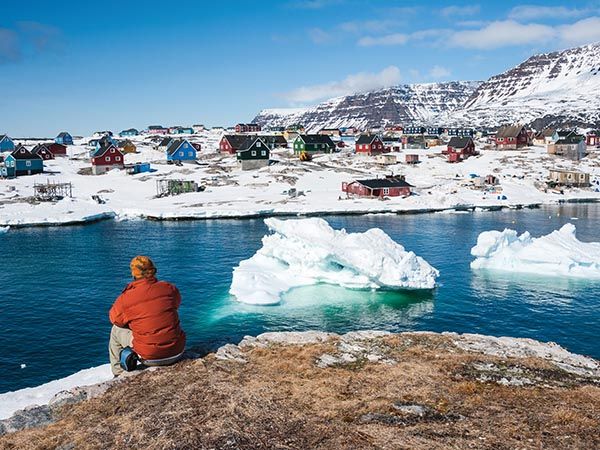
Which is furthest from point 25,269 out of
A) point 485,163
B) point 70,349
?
point 485,163

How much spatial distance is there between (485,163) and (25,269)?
319ft

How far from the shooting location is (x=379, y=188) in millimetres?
81000

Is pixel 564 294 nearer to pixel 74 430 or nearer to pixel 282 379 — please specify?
pixel 282 379

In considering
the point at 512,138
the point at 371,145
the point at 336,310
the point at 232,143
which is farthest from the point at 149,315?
the point at 512,138

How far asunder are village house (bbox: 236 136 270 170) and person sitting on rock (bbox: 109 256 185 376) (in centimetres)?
9415

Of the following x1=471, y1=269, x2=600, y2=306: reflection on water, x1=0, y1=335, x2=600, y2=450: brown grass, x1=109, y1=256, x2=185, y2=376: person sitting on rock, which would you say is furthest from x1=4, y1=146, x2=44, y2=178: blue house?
x1=0, y1=335, x2=600, y2=450: brown grass

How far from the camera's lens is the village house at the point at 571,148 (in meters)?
120

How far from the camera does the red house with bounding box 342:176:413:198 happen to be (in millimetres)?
81062

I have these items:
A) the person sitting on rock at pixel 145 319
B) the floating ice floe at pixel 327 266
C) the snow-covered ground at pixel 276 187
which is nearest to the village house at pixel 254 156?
the snow-covered ground at pixel 276 187

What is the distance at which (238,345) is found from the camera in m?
13.2

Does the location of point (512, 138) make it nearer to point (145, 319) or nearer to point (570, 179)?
point (570, 179)

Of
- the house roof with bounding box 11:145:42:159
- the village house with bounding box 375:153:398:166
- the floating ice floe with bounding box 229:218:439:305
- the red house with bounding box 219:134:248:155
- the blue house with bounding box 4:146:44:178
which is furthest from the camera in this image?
the red house with bounding box 219:134:248:155

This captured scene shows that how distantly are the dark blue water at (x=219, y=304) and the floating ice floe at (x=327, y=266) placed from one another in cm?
93

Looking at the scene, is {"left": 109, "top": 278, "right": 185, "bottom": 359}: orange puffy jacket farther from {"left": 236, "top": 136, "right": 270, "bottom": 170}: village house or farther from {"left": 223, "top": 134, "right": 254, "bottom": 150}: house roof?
{"left": 223, "top": 134, "right": 254, "bottom": 150}: house roof
